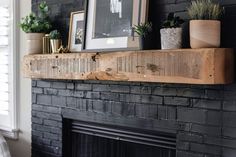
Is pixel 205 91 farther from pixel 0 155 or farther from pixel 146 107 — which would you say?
pixel 0 155

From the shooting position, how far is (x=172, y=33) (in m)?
1.92

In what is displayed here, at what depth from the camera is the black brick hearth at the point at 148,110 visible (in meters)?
1.89

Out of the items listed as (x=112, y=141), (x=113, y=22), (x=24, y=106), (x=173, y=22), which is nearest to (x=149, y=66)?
(x=173, y=22)

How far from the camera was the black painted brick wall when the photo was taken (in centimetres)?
187

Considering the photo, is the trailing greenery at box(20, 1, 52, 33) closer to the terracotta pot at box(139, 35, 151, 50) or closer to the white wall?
the white wall

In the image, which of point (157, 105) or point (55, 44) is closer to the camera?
point (157, 105)

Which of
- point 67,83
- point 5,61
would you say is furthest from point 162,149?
point 5,61

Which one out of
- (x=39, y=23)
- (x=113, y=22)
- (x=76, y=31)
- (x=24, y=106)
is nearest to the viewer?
(x=113, y=22)

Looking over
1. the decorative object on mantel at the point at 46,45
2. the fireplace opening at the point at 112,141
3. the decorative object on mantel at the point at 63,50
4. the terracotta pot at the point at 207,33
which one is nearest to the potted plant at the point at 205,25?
the terracotta pot at the point at 207,33

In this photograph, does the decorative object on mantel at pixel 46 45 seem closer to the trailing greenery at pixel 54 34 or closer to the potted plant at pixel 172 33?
the trailing greenery at pixel 54 34

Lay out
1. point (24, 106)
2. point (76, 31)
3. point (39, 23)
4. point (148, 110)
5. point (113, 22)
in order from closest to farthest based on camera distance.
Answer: point (148, 110), point (113, 22), point (76, 31), point (39, 23), point (24, 106)

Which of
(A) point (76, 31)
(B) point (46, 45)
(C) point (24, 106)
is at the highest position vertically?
(A) point (76, 31)

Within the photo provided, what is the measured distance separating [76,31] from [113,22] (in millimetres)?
409

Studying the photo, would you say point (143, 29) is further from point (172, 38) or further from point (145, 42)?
point (172, 38)
